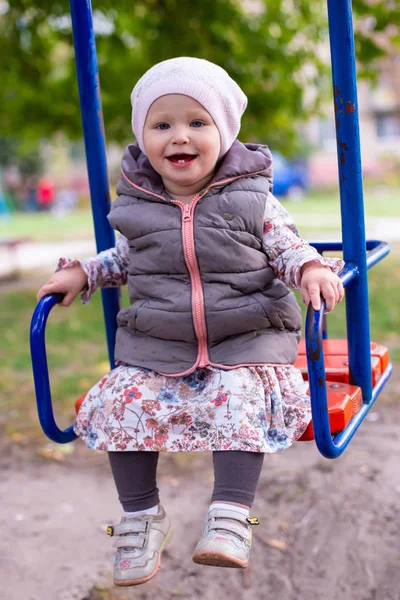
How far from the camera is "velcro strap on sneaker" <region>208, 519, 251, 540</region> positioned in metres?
1.75

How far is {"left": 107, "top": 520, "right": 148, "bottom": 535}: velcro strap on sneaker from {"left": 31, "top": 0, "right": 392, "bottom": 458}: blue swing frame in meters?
0.32

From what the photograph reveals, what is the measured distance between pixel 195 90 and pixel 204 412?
0.77 metres

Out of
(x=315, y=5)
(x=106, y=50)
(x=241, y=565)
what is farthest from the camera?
(x=315, y=5)

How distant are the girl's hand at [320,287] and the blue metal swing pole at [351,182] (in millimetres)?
219

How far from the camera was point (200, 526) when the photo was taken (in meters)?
3.17

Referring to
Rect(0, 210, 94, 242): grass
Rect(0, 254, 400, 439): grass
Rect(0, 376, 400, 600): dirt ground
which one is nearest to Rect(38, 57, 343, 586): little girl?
Rect(0, 376, 400, 600): dirt ground

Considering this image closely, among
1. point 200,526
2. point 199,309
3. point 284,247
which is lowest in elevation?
point 200,526

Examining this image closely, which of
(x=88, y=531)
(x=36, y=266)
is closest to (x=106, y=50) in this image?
(x=36, y=266)

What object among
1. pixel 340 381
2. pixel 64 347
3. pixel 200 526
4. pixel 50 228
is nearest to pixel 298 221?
pixel 50 228

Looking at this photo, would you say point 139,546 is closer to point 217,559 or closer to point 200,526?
point 217,559

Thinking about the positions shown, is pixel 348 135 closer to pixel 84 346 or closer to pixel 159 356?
pixel 159 356

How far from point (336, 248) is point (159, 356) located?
780 mm

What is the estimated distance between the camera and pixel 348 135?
196 centimetres

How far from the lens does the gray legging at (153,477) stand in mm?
1813
